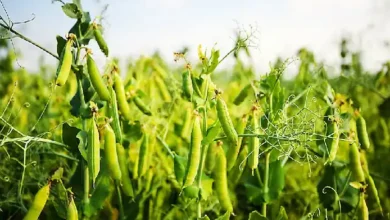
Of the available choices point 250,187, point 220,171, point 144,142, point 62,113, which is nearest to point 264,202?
point 250,187

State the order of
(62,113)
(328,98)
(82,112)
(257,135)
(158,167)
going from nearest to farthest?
(257,135) → (82,112) → (328,98) → (158,167) → (62,113)

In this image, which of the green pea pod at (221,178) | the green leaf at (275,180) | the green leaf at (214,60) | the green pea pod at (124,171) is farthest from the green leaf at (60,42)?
the green leaf at (275,180)

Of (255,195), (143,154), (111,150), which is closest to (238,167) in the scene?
(255,195)

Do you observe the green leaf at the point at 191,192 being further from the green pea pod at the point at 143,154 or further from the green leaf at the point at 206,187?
the green pea pod at the point at 143,154

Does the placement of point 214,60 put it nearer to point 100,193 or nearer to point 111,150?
point 111,150

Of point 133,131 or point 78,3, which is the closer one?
point 78,3

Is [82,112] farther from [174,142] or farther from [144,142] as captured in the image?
[174,142]
